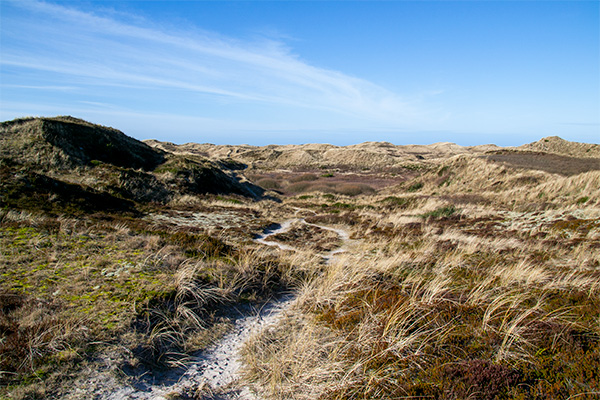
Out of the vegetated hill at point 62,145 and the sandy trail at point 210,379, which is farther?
the vegetated hill at point 62,145

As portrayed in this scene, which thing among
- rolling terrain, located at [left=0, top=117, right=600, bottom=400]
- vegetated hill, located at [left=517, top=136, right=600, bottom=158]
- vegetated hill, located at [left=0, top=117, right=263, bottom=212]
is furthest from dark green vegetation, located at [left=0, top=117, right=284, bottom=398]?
vegetated hill, located at [left=517, top=136, right=600, bottom=158]

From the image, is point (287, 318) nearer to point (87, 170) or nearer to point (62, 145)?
point (87, 170)

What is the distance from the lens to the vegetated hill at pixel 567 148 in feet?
121

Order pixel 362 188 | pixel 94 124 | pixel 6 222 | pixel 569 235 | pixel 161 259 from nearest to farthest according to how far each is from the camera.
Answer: pixel 161 259, pixel 6 222, pixel 569 235, pixel 94 124, pixel 362 188

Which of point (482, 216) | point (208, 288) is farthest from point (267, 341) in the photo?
point (482, 216)

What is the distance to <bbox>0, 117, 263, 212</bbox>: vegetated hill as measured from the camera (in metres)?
15.8

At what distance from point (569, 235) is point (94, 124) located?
134 ft

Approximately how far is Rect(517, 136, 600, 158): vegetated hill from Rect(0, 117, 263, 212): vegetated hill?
38244 millimetres

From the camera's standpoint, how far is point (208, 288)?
6246 millimetres

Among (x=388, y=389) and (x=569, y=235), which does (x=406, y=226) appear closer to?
(x=569, y=235)

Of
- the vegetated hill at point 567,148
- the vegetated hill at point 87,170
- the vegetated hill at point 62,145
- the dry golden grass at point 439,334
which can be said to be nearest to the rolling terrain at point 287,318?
the dry golden grass at point 439,334

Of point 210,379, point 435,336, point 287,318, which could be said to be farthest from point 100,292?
point 435,336

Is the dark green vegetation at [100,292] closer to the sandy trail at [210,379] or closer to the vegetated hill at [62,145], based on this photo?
the sandy trail at [210,379]

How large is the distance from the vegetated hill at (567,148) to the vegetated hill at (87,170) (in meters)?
38.2
